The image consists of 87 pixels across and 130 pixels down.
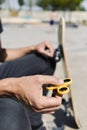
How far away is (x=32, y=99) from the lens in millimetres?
1158

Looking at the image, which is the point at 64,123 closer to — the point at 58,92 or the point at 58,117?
the point at 58,117

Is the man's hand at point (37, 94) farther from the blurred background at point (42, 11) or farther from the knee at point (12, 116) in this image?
the blurred background at point (42, 11)

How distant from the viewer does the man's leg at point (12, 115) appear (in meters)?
1.17

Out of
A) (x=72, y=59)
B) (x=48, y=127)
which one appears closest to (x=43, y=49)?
(x=48, y=127)

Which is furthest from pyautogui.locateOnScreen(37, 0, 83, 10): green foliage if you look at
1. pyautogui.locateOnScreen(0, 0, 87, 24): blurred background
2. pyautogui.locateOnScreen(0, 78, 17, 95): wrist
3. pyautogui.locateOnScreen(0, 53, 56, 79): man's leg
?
pyautogui.locateOnScreen(0, 78, 17, 95): wrist

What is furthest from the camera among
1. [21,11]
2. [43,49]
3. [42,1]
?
[42,1]

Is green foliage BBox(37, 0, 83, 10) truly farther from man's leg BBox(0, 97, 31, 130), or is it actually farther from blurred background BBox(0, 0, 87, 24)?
man's leg BBox(0, 97, 31, 130)

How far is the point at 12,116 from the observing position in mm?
1189

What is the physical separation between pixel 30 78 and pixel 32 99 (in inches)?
2.9

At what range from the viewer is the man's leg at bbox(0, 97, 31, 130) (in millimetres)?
1171

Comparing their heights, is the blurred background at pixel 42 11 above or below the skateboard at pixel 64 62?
below

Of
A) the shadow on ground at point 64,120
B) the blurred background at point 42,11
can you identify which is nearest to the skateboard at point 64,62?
the shadow on ground at point 64,120

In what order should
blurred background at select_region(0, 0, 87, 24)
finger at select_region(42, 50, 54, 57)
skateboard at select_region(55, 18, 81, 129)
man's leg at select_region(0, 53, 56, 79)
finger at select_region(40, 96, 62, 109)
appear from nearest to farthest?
finger at select_region(40, 96, 62, 109), man's leg at select_region(0, 53, 56, 79), finger at select_region(42, 50, 54, 57), skateboard at select_region(55, 18, 81, 129), blurred background at select_region(0, 0, 87, 24)

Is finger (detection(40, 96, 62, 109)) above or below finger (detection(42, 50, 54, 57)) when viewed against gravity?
above
